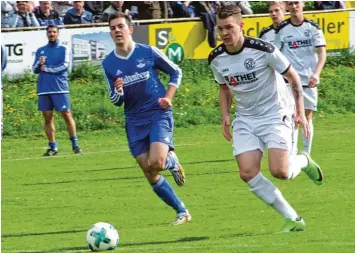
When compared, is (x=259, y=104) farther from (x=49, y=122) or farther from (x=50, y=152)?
(x=49, y=122)

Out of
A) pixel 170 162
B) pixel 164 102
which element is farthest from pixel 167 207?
pixel 164 102

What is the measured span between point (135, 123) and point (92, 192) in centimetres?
284

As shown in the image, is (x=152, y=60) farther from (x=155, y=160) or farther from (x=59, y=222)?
(x=59, y=222)

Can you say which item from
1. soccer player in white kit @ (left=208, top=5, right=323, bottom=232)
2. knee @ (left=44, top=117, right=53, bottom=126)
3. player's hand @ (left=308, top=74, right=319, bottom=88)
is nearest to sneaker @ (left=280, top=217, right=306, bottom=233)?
soccer player in white kit @ (left=208, top=5, right=323, bottom=232)

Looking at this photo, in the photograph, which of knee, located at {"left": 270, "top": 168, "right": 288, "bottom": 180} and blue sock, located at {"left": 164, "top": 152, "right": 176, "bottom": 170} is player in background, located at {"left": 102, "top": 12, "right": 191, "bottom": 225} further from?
knee, located at {"left": 270, "top": 168, "right": 288, "bottom": 180}

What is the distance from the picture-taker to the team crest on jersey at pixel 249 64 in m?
10.8

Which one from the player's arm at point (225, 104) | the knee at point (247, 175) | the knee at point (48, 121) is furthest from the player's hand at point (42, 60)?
the knee at point (247, 175)

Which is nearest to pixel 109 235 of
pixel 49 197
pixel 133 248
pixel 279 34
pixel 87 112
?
pixel 133 248

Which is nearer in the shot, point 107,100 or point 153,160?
point 153,160

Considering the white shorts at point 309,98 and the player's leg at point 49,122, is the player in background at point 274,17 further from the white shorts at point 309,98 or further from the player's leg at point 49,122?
the player's leg at point 49,122

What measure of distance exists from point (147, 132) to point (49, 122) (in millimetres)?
7744

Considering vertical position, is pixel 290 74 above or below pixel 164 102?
above

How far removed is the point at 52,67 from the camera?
19.8m

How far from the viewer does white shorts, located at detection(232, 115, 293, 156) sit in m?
10.9
